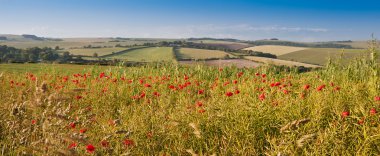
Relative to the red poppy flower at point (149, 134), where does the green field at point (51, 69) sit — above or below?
below

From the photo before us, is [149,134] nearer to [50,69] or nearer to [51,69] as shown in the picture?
[51,69]

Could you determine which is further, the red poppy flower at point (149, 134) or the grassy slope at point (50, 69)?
the grassy slope at point (50, 69)

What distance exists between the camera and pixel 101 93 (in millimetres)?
8164

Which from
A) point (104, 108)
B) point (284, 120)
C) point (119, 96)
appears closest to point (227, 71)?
point (119, 96)

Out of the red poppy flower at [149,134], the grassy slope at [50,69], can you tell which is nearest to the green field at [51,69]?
the grassy slope at [50,69]

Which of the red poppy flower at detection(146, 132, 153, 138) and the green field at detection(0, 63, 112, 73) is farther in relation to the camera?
the green field at detection(0, 63, 112, 73)

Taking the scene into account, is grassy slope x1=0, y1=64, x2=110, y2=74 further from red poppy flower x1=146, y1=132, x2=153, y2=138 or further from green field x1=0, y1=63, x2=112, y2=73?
red poppy flower x1=146, y1=132, x2=153, y2=138

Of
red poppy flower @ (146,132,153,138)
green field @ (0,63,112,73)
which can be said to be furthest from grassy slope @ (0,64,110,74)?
red poppy flower @ (146,132,153,138)

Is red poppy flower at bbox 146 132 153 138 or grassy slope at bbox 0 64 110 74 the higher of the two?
red poppy flower at bbox 146 132 153 138

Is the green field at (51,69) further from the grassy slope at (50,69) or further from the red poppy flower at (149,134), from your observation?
the red poppy flower at (149,134)

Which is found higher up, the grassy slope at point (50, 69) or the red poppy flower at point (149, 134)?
the red poppy flower at point (149, 134)

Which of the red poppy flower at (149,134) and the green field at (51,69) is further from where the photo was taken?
the green field at (51,69)

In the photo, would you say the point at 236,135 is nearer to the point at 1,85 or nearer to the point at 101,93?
the point at 101,93

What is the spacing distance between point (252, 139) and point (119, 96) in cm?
475
